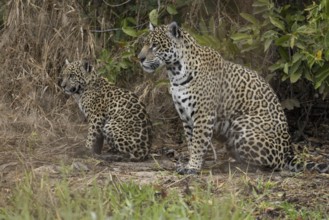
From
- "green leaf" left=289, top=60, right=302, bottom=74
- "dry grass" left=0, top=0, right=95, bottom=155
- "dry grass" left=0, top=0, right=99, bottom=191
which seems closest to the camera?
"green leaf" left=289, top=60, right=302, bottom=74

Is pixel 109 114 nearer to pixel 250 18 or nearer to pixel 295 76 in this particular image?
pixel 250 18

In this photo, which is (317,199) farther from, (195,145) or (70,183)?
(70,183)

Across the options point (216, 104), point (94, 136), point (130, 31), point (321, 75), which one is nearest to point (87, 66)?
point (130, 31)

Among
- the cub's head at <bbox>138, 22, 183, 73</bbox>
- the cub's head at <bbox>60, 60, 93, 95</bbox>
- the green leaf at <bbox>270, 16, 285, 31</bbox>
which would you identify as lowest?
the cub's head at <bbox>60, 60, 93, 95</bbox>

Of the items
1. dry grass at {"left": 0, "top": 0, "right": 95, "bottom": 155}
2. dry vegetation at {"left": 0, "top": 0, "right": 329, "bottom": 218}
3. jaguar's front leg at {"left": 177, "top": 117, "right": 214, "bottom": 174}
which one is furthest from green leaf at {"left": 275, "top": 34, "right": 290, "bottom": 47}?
dry grass at {"left": 0, "top": 0, "right": 95, "bottom": 155}

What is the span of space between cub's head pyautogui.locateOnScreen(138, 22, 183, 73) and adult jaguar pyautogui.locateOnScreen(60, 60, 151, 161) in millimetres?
979

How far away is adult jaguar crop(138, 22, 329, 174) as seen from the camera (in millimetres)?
9094

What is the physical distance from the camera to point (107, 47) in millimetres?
11961

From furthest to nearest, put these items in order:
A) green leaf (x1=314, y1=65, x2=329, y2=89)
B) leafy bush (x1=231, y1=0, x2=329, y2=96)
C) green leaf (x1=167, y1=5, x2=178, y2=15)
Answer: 1. green leaf (x1=167, y1=5, x2=178, y2=15)
2. green leaf (x1=314, y1=65, x2=329, y2=89)
3. leafy bush (x1=231, y1=0, x2=329, y2=96)

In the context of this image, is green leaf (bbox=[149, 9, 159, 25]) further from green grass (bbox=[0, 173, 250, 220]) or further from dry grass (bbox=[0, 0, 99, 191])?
green grass (bbox=[0, 173, 250, 220])

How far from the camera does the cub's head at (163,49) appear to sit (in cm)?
912

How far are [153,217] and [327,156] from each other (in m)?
4.58

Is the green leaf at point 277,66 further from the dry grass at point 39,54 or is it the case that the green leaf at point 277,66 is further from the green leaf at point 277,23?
the dry grass at point 39,54

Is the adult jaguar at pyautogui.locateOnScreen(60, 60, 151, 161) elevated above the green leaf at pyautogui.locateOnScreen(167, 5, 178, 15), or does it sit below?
below
